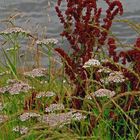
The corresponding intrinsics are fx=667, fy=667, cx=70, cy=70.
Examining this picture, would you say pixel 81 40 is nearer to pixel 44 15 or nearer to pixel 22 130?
pixel 22 130

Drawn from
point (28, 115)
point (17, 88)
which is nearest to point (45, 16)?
point (17, 88)

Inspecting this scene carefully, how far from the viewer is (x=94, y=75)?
4320mm

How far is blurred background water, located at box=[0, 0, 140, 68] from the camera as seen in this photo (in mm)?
8773

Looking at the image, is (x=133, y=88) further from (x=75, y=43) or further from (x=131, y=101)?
(x=75, y=43)

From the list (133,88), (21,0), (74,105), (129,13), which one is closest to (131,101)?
(133,88)

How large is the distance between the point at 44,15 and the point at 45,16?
0.05 m

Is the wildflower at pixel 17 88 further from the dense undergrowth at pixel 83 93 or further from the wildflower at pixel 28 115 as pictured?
the wildflower at pixel 28 115

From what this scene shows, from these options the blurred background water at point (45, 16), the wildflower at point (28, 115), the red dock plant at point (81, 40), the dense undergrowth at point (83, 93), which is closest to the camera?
the wildflower at point (28, 115)

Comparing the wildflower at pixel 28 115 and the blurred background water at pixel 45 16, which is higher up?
the wildflower at pixel 28 115

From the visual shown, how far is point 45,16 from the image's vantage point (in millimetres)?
9539

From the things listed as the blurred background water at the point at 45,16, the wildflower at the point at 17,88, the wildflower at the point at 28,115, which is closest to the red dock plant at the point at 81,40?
the wildflower at the point at 17,88

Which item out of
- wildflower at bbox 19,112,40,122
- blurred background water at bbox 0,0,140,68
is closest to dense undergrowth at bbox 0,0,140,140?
wildflower at bbox 19,112,40,122

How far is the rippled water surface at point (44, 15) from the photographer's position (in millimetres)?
8805

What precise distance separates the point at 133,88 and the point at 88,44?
444mm
